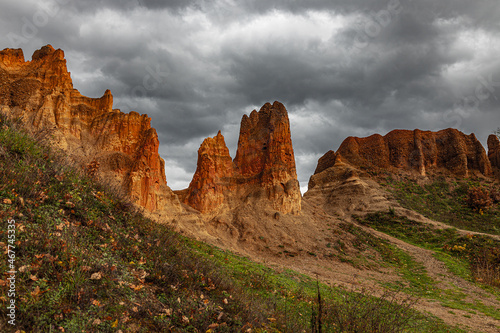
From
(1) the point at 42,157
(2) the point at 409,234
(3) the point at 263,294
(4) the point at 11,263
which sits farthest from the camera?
(2) the point at 409,234

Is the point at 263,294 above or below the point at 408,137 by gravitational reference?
below

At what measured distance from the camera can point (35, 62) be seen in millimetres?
28703

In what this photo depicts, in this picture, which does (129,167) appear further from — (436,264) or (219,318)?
(436,264)

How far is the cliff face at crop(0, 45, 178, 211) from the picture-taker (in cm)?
2536

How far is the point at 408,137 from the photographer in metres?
70.9

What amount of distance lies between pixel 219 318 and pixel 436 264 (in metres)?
31.7

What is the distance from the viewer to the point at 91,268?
14.4 feet

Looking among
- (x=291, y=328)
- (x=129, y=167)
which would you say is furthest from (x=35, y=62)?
(x=291, y=328)

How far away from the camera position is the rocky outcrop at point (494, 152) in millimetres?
65750

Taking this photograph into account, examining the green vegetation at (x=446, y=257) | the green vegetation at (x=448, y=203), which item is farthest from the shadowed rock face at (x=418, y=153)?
the green vegetation at (x=446, y=257)

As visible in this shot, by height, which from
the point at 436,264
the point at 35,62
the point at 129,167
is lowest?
the point at 436,264

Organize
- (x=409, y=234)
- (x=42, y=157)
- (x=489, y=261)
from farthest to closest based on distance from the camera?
(x=409, y=234), (x=489, y=261), (x=42, y=157)

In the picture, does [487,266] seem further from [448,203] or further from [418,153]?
[418,153]

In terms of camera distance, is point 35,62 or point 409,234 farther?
point 409,234
